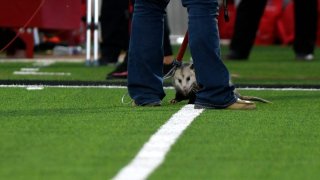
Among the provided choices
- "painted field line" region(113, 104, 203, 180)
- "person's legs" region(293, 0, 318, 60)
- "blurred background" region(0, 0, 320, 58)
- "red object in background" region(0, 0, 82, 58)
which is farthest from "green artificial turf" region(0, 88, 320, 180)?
"person's legs" region(293, 0, 318, 60)

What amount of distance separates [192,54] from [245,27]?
29.8 feet

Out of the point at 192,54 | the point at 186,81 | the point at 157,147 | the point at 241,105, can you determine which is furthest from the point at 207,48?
the point at 157,147

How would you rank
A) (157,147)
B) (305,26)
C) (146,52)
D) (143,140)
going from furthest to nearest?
(305,26)
(146,52)
(143,140)
(157,147)

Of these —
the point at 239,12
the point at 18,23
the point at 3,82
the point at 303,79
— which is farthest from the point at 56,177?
the point at 239,12

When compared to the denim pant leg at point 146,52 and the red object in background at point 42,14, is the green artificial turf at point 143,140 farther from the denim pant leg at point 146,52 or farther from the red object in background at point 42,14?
the red object in background at point 42,14

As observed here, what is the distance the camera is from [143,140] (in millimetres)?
5852

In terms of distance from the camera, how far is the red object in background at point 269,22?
2259 centimetres

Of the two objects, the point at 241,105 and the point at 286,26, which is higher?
the point at 241,105

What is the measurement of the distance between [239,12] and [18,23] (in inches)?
178

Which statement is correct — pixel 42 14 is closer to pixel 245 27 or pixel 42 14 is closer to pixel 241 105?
pixel 245 27

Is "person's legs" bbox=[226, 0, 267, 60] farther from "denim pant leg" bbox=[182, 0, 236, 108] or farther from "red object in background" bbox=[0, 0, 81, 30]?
"denim pant leg" bbox=[182, 0, 236, 108]

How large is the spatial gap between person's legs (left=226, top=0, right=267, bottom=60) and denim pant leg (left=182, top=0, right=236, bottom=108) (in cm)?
881

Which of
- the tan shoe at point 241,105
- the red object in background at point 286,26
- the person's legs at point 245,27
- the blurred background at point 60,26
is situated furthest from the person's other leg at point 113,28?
the red object in background at point 286,26

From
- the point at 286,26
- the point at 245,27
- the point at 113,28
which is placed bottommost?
the point at 286,26
